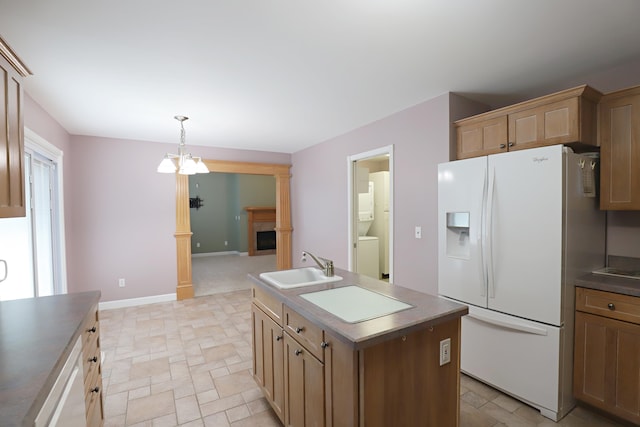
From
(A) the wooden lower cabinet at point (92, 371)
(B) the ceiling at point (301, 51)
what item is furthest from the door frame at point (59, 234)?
(A) the wooden lower cabinet at point (92, 371)

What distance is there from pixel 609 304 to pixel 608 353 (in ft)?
1.05

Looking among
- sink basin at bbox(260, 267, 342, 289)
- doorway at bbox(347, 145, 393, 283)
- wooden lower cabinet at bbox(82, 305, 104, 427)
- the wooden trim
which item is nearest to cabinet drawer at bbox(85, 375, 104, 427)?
wooden lower cabinet at bbox(82, 305, 104, 427)

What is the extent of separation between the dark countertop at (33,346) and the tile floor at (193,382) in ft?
3.34

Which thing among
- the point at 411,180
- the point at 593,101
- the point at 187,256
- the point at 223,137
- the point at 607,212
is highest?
the point at 223,137

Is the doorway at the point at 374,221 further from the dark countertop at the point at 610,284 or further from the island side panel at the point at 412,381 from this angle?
the island side panel at the point at 412,381

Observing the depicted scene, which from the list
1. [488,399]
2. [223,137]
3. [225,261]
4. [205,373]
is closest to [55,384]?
[205,373]

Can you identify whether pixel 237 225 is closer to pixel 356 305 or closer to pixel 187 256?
pixel 187 256

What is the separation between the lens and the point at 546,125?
2.25 meters

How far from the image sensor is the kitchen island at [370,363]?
1263 mm

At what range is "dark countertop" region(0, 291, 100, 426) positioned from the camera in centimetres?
88

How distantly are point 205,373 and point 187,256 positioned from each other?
2.55m

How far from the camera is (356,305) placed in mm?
1631

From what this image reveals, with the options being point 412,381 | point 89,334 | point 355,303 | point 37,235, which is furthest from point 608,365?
point 37,235

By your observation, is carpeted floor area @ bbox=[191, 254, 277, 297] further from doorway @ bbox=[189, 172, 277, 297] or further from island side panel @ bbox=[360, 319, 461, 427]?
island side panel @ bbox=[360, 319, 461, 427]
